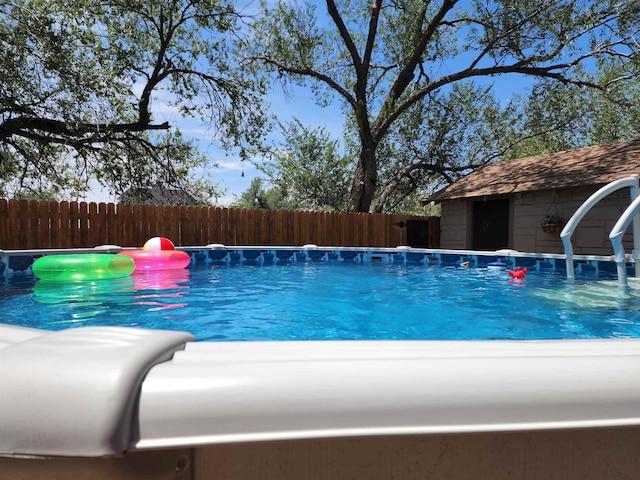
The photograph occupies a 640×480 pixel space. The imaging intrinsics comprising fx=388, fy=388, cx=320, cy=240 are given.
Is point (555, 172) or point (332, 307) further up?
point (555, 172)

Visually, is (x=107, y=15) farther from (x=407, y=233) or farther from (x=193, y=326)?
(x=193, y=326)

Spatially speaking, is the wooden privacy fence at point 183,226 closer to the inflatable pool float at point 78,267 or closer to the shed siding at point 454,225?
the shed siding at point 454,225

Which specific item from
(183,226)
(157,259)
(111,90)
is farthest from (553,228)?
(111,90)

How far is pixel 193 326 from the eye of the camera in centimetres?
343

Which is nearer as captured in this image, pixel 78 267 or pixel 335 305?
pixel 335 305

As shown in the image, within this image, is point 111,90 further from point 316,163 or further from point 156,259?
point 316,163

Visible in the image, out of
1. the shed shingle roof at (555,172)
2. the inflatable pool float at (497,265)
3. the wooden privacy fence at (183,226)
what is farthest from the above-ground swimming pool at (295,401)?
the shed shingle roof at (555,172)

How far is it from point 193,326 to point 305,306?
1366 millimetres

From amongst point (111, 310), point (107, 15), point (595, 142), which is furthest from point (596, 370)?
point (595, 142)

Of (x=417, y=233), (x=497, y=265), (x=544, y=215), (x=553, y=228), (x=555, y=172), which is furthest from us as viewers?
(x=417, y=233)

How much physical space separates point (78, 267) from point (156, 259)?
1444 mm

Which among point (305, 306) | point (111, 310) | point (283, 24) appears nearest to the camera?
point (111, 310)

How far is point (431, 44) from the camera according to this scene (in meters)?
16.7

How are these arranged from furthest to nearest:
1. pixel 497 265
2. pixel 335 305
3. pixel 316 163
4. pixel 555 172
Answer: pixel 316 163
pixel 555 172
pixel 497 265
pixel 335 305
